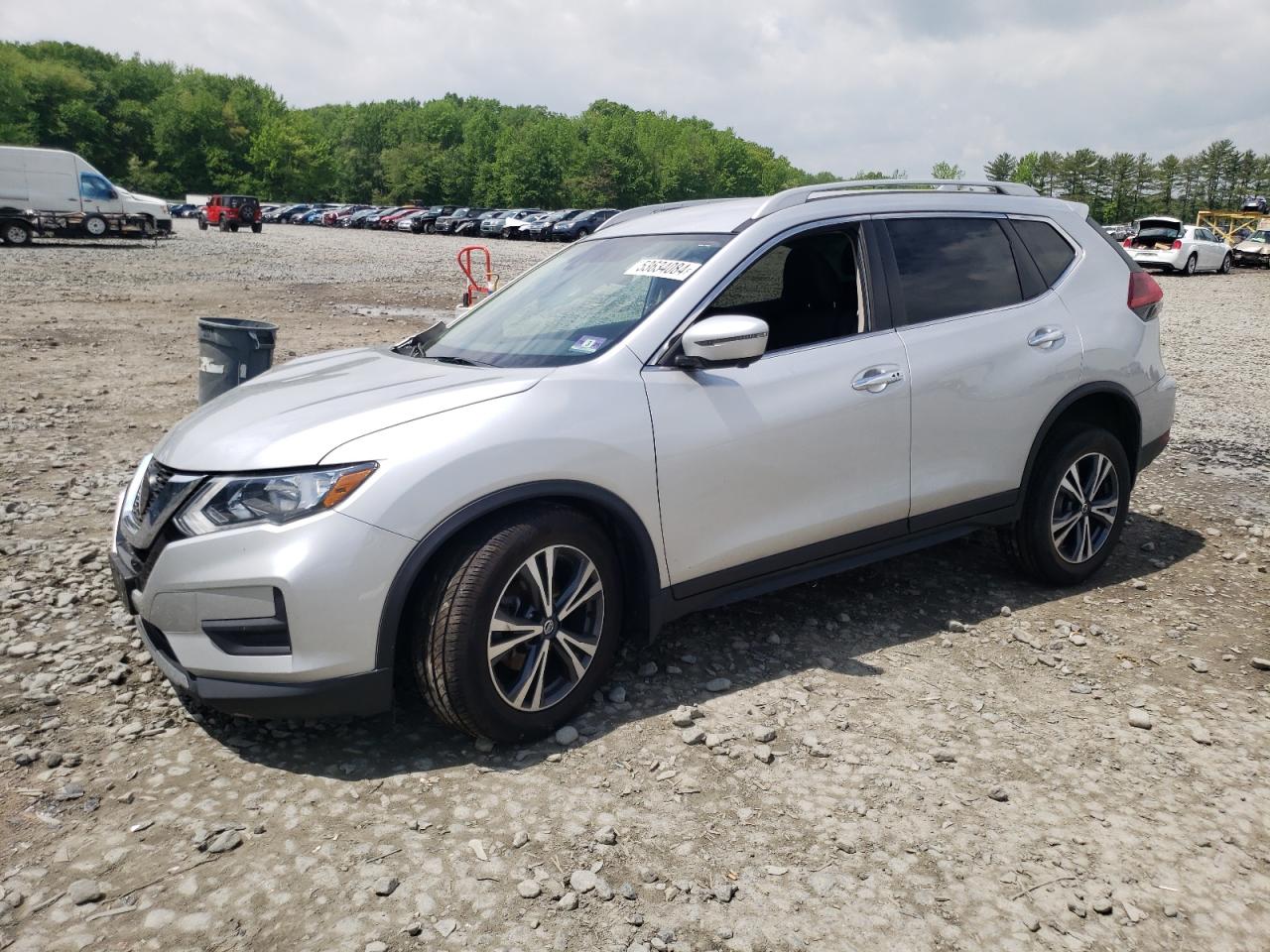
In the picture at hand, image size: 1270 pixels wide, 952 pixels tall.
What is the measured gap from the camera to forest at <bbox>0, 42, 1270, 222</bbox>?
98.9 meters

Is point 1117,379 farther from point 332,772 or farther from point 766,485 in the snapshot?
point 332,772

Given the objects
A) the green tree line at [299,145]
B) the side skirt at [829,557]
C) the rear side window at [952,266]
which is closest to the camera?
the side skirt at [829,557]

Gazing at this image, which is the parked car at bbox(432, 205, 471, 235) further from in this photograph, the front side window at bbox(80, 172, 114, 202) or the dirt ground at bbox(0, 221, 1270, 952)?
the dirt ground at bbox(0, 221, 1270, 952)

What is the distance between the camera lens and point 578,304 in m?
4.05

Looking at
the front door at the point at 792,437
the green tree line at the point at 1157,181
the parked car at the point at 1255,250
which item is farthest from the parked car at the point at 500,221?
the green tree line at the point at 1157,181

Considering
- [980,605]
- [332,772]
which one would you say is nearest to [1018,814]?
[980,605]

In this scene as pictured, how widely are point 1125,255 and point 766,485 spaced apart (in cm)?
257

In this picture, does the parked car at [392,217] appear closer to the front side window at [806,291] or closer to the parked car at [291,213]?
the parked car at [291,213]

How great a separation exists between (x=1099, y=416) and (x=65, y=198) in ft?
104

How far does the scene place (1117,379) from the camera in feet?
15.8

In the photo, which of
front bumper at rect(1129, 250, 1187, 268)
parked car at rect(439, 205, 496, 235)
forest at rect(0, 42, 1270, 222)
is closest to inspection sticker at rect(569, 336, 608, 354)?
front bumper at rect(1129, 250, 1187, 268)

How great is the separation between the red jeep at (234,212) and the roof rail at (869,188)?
48.6 metres

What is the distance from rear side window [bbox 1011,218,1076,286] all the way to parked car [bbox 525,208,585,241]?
151ft

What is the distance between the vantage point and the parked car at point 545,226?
1959 inches
